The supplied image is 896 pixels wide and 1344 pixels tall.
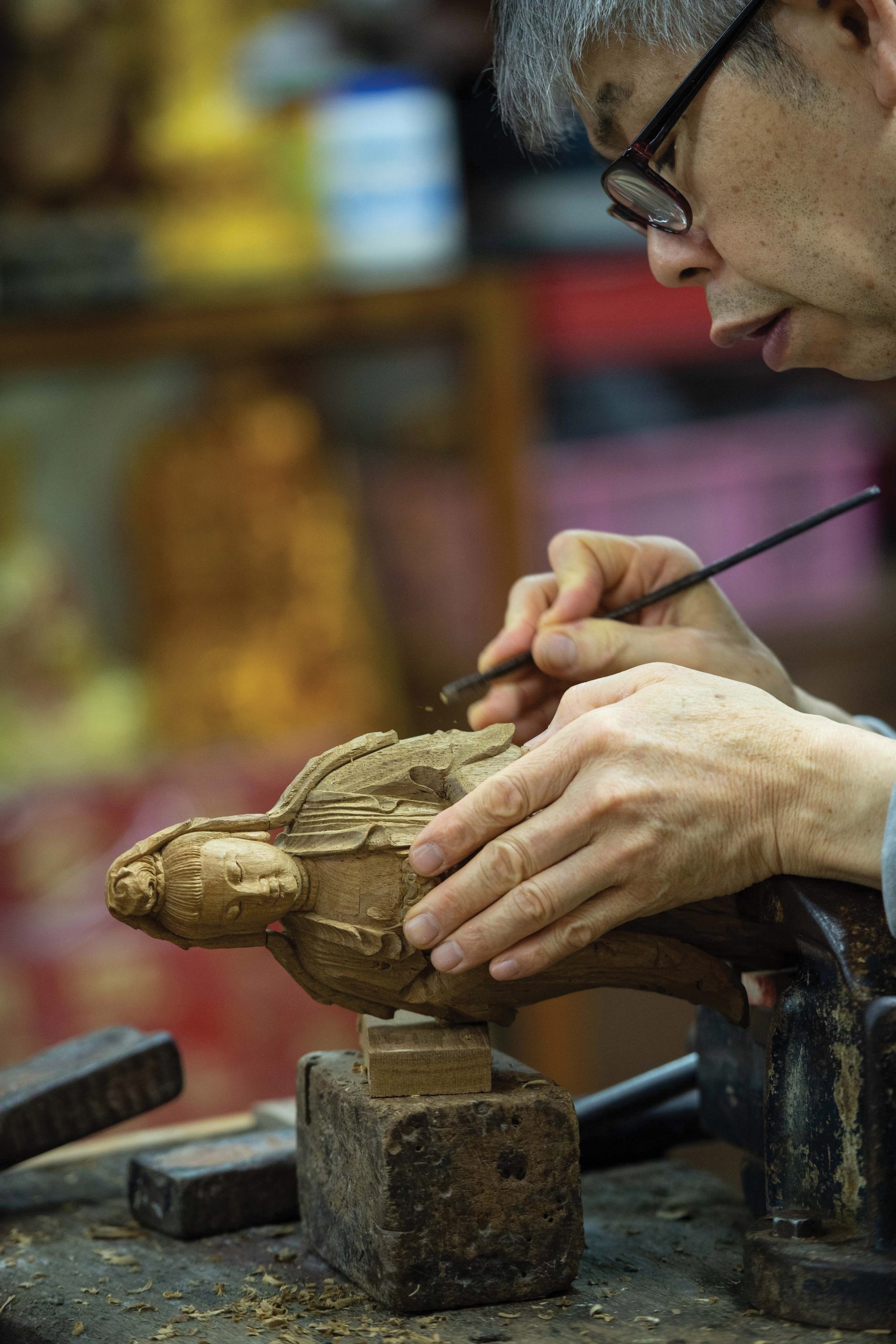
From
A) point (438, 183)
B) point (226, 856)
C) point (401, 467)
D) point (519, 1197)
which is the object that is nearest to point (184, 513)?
point (401, 467)

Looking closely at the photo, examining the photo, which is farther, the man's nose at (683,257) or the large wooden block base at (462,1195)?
the man's nose at (683,257)

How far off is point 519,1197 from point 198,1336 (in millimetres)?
324

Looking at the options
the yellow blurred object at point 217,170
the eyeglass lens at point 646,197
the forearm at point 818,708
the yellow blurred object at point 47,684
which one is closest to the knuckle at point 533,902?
the forearm at point 818,708

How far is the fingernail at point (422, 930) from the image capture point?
142cm

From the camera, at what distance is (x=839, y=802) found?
54.7 inches

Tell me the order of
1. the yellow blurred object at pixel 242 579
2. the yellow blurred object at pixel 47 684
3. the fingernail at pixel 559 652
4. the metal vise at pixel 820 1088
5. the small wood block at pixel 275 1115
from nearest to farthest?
the metal vise at pixel 820 1088 < the fingernail at pixel 559 652 < the small wood block at pixel 275 1115 < the yellow blurred object at pixel 47 684 < the yellow blurred object at pixel 242 579

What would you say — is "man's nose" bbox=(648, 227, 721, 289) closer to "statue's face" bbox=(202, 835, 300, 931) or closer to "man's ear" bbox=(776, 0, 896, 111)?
"man's ear" bbox=(776, 0, 896, 111)

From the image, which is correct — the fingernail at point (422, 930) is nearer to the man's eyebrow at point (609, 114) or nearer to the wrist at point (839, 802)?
the wrist at point (839, 802)

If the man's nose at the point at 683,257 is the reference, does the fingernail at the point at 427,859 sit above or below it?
below

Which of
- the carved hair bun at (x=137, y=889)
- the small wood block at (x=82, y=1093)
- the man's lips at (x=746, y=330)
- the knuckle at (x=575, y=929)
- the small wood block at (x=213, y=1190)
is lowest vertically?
the small wood block at (x=213, y=1190)

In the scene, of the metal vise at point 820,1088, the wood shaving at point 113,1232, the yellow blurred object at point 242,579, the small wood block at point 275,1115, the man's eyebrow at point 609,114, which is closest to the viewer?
the metal vise at point 820,1088

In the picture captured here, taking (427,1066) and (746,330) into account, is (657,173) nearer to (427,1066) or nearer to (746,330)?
(746,330)

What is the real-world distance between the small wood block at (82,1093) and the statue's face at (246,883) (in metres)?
0.46

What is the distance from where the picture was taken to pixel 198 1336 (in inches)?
54.1
